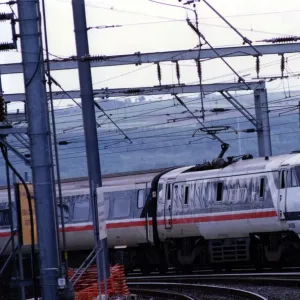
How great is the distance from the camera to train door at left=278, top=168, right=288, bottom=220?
34500 mm

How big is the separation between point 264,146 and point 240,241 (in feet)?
30.9

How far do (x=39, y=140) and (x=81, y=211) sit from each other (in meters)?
21.6

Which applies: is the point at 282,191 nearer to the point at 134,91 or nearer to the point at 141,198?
the point at 141,198

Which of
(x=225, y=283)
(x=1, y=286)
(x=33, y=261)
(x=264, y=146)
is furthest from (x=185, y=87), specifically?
(x=33, y=261)

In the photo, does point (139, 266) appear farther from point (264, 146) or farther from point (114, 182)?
point (264, 146)

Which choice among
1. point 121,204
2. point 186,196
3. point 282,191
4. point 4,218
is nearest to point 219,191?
point 186,196

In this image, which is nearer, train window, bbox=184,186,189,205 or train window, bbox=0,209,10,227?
A: train window, bbox=184,186,189,205

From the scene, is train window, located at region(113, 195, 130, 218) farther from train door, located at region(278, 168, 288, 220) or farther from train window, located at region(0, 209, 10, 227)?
train door, located at region(278, 168, 288, 220)

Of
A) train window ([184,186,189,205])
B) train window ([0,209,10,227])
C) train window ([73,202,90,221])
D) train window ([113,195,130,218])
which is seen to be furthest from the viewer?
train window ([0,209,10,227])

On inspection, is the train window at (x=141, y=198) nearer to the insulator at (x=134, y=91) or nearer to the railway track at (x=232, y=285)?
the railway track at (x=232, y=285)

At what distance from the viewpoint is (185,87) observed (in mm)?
48594

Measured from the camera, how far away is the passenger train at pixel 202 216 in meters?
35.1

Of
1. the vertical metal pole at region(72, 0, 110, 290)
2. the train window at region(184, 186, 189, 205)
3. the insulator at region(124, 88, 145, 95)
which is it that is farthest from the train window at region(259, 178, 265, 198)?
the vertical metal pole at region(72, 0, 110, 290)

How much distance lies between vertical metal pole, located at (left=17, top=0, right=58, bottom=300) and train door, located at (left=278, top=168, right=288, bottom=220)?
15985 mm
